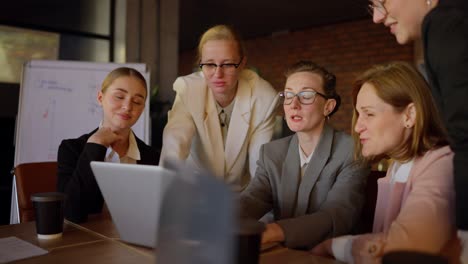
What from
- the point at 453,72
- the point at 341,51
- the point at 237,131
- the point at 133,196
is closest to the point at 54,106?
the point at 237,131

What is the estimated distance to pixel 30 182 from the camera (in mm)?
1742

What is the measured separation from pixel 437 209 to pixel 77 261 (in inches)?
32.1

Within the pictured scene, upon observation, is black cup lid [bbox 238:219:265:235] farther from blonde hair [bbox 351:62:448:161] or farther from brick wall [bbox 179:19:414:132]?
brick wall [bbox 179:19:414:132]

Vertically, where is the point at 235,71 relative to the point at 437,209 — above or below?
above

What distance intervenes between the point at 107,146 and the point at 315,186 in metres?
0.79

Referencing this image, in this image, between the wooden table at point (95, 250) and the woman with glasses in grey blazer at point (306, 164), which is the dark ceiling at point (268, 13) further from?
the wooden table at point (95, 250)

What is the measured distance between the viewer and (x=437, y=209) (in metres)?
0.96

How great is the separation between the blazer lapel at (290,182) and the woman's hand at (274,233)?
376 millimetres

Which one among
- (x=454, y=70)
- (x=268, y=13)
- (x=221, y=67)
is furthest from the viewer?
(x=268, y=13)

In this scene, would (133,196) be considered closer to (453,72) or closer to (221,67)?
(453,72)

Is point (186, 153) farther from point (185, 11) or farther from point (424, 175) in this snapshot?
point (185, 11)

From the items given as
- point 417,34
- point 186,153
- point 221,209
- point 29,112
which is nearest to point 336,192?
point 417,34

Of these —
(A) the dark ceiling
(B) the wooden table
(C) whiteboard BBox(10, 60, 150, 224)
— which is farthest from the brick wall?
(B) the wooden table

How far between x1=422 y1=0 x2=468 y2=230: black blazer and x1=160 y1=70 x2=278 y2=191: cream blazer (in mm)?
1146
